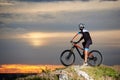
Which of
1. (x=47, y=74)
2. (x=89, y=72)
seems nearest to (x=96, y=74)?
(x=89, y=72)

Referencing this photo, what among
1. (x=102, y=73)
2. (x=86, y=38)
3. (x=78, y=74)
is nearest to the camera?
(x=78, y=74)

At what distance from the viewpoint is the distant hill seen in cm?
3041

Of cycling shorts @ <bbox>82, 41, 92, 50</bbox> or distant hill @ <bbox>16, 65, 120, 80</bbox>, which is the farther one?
cycling shorts @ <bbox>82, 41, 92, 50</bbox>

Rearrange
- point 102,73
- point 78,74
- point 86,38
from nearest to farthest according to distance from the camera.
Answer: point 78,74 < point 86,38 < point 102,73

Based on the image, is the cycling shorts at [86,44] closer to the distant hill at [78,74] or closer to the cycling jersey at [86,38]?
the cycling jersey at [86,38]

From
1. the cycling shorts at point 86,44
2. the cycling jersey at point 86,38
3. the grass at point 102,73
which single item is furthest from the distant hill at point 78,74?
the cycling jersey at point 86,38

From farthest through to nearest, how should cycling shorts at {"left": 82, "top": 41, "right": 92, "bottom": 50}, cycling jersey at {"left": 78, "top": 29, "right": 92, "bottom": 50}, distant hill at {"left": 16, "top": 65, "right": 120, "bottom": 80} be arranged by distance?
cycling shorts at {"left": 82, "top": 41, "right": 92, "bottom": 50} → cycling jersey at {"left": 78, "top": 29, "right": 92, "bottom": 50} → distant hill at {"left": 16, "top": 65, "right": 120, "bottom": 80}

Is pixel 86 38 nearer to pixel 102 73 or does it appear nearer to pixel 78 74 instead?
pixel 78 74

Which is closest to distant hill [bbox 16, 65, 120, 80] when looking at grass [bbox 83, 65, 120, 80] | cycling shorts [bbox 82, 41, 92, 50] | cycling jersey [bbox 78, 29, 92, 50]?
grass [bbox 83, 65, 120, 80]

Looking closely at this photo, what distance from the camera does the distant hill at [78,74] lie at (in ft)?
99.8

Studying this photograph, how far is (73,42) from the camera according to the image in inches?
1238

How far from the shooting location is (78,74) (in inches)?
1203

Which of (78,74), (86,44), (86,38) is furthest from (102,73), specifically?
(86,38)

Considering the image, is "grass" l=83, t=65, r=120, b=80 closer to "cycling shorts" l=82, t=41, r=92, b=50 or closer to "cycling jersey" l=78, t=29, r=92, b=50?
"cycling shorts" l=82, t=41, r=92, b=50
